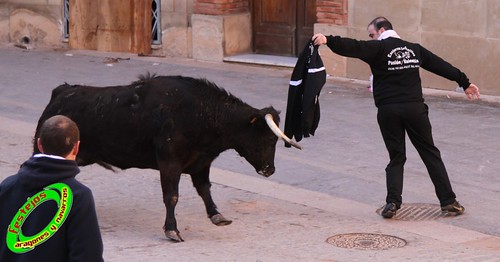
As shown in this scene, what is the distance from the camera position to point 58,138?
17.3ft

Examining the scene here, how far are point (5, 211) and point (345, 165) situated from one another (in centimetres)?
715

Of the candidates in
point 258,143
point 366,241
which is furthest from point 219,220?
point 366,241

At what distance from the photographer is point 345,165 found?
1216 centimetres

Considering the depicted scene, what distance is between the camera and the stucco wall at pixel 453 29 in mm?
15852

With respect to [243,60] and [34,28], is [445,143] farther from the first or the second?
[34,28]

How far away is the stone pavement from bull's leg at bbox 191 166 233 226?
8 cm

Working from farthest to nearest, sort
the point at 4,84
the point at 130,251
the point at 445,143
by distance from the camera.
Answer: the point at 4,84 → the point at 445,143 → the point at 130,251

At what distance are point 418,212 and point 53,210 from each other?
569 centimetres

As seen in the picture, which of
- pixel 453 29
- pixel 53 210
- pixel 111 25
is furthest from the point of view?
pixel 111 25

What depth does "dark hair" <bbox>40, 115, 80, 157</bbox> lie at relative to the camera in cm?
527

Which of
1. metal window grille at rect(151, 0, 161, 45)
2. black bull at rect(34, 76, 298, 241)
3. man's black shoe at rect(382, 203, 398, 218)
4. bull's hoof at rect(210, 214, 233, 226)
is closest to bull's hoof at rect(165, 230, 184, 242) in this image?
black bull at rect(34, 76, 298, 241)

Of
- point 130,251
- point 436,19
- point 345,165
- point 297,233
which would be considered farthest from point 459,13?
point 130,251

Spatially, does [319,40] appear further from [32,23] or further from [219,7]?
[32,23]

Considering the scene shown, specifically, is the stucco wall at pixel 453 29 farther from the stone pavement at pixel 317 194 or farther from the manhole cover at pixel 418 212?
the manhole cover at pixel 418 212
